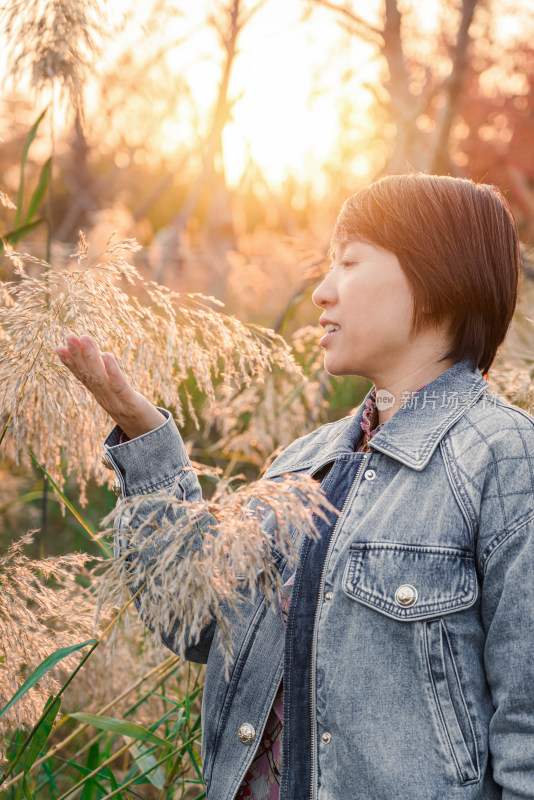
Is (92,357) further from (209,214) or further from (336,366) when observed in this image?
(209,214)

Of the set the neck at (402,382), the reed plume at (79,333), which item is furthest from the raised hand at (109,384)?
the neck at (402,382)

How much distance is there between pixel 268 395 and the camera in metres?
2.41

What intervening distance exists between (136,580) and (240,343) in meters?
0.65

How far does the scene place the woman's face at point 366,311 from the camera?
129 centimetres

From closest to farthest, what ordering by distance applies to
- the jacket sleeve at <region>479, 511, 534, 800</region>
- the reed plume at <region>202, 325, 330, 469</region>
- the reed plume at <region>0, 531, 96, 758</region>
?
1. the jacket sleeve at <region>479, 511, 534, 800</region>
2. the reed plume at <region>0, 531, 96, 758</region>
3. the reed plume at <region>202, 325, 330, 469</region>

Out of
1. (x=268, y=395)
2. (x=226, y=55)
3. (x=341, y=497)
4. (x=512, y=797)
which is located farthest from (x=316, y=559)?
(x=226, y=55)

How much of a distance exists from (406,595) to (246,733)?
40cm

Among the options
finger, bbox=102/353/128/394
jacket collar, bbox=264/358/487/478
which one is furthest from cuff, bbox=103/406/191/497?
jacket collar, bbox=264/358/487/478

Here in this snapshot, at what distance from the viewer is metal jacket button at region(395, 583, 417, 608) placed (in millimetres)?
1076

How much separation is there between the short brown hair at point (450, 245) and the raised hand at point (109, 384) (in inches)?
19.8

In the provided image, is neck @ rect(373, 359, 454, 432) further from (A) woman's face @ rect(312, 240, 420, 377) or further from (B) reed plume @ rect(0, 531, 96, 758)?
(B) reed plume @ rect(0, 531, 96, 758)

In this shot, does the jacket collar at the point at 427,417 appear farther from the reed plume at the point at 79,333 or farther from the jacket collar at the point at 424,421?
the reed plume at the point at 79,333

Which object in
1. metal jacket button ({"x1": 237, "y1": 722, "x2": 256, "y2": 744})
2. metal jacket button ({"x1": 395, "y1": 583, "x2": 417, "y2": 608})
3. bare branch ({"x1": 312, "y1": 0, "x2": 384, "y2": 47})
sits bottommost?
metal jacket button ({"x1": 237, "y1": 722, "x2": 256, "y2": 744})

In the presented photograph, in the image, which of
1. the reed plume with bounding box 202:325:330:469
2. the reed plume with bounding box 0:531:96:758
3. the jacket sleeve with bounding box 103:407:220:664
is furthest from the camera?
the reed plume with bounding box 202:325:330:469
